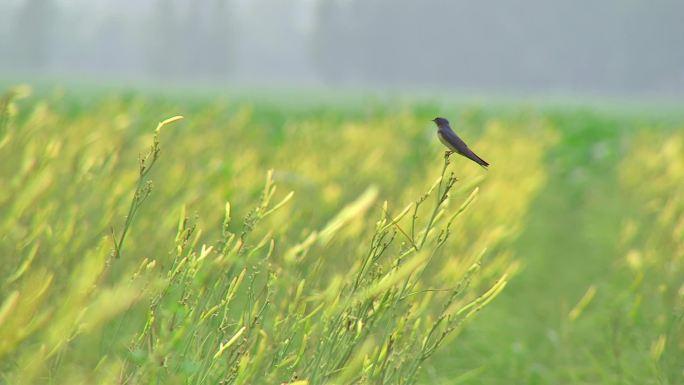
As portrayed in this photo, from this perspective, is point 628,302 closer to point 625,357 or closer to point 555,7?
point 625,357

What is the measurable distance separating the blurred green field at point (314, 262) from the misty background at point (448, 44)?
203 feet

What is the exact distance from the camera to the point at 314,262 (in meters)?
2.96

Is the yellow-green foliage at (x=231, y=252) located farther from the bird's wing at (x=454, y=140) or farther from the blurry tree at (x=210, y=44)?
the blurry tree at (x=210, y=44)

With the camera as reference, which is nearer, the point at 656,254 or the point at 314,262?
the point at 314,262

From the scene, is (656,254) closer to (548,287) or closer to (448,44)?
(548,287)

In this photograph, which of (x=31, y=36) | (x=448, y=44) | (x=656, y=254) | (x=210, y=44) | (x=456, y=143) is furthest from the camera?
(x=448, y=44)

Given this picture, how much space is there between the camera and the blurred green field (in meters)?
1.68

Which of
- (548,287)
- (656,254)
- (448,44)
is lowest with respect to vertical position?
(548,287)

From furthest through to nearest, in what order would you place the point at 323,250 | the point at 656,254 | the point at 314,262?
the point at 656,254 < the point at 314,262 < the point at 323,250

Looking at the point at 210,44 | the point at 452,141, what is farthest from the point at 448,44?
the point at 452,141

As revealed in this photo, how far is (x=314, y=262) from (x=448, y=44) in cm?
7728

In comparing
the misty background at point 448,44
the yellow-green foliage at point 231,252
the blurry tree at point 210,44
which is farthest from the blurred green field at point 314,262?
the blurry tree at point 210,44

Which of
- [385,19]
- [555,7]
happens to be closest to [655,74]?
[555,7]

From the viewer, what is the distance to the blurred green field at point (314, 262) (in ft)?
5.50
